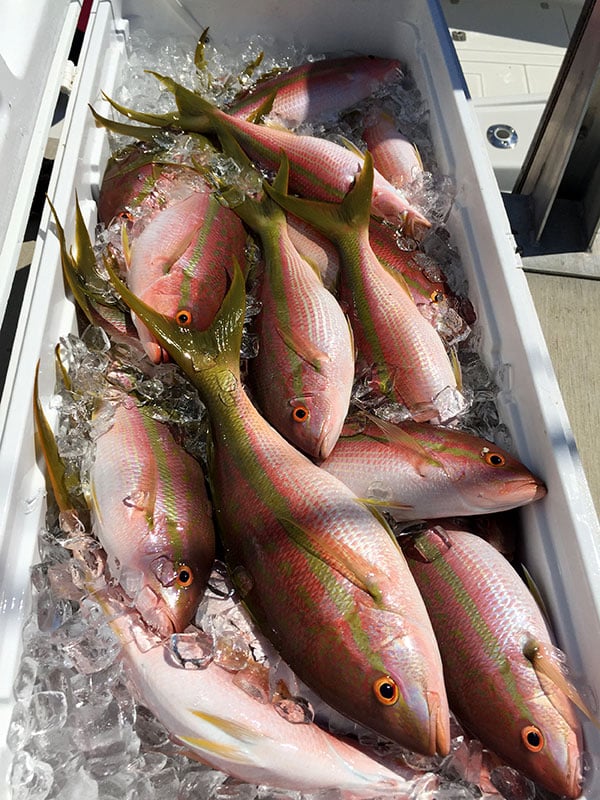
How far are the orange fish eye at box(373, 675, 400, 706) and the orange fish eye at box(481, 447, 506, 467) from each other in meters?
0.57

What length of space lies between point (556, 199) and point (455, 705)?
217cm

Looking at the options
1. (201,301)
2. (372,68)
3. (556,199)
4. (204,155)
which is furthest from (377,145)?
(201,301)

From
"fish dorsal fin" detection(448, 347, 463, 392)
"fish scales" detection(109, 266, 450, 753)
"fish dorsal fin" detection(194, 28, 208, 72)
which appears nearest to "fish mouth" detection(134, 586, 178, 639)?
"fish scales" detection(109, 266, 450, 753)

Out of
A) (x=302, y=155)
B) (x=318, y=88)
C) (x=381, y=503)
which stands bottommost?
(x=381, y=503)

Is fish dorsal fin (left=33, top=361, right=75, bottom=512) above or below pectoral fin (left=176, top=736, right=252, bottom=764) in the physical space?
above

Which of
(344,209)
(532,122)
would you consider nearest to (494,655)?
(344,209)

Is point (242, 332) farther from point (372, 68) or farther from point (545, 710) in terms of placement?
point (372, 68)

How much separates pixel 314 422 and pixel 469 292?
78 cm

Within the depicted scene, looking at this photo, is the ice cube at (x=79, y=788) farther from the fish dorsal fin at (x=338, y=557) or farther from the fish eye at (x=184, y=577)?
the fish dorsal fin at (x=338, y=557)

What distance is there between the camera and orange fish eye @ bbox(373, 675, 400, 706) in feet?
4.10

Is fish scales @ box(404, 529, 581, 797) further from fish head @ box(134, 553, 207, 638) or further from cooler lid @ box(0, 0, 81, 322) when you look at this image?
cooler lid @ box(0, 0, 81, 322)

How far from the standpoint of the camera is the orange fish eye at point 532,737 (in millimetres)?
1282

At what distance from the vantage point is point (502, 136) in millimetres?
3438

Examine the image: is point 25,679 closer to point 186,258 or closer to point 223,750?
point 223,750
